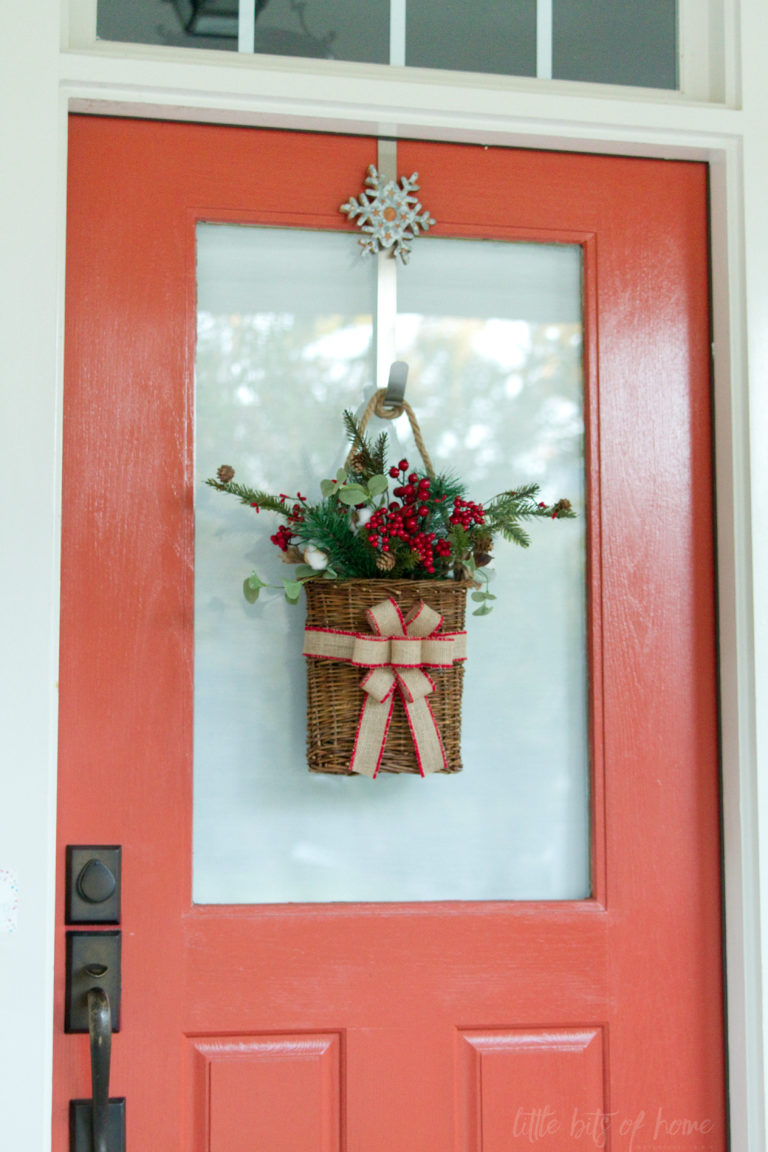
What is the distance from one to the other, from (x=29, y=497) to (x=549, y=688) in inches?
27.4

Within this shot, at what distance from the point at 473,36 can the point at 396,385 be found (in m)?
0.51

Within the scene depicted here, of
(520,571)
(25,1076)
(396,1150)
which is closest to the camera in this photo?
(25,1076)

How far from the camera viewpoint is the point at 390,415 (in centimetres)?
123

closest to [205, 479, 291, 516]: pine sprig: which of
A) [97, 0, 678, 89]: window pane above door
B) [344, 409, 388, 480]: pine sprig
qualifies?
[344, 409, 388, 480]: pine sprig

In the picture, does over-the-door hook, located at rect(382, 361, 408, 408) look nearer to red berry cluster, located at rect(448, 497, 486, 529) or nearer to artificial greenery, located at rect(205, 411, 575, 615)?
artificial greenery, located at rect(205, 411, 575, 615)

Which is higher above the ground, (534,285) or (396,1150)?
(534,285)

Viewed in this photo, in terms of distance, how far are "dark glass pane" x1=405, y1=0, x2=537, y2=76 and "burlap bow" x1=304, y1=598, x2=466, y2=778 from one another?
741mm

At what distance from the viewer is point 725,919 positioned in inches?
49.8

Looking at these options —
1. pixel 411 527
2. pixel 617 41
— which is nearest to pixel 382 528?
pixel 411 527

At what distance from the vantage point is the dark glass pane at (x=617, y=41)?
1.30 meters

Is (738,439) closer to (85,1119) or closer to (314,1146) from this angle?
(314,1146)

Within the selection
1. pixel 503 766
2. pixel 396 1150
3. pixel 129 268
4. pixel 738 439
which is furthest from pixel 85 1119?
pixel 738 439

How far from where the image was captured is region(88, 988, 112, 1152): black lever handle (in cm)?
108

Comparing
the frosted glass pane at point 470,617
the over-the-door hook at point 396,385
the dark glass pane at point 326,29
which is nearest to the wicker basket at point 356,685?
the frosted glass pane at point 470,617
